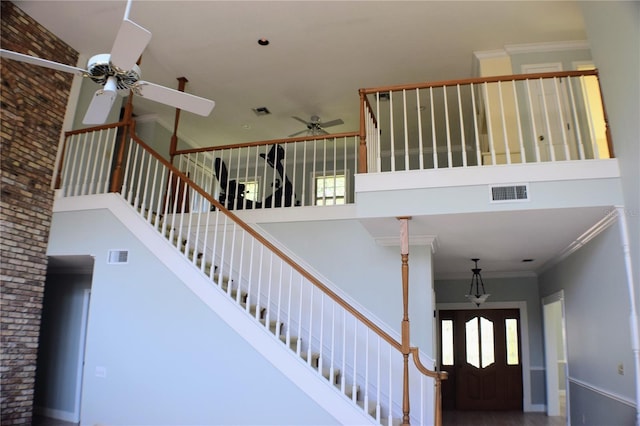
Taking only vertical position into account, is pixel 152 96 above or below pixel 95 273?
above

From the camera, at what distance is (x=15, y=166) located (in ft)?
17.5

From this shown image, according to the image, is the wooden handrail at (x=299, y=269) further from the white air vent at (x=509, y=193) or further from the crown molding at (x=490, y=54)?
the crown molding at (x=490, y=54)

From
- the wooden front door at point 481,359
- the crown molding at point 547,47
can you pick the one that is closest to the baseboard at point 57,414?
the wooden front door at point 481,359

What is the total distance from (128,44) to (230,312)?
2.82m

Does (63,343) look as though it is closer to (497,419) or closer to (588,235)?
(497,419)

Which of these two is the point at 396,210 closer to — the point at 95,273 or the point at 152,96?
the point at 152,96

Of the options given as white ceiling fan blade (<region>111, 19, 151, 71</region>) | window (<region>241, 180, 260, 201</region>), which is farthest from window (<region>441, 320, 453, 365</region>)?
white ceiling fan blade (<region>111, 19, 151, 71</region>)

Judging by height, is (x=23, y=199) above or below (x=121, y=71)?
below

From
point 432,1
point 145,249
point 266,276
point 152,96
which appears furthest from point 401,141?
point 152,96

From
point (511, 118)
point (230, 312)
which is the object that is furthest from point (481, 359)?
point (230, 312)

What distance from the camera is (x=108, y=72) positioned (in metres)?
3.16

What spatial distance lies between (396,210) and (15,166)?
449cm

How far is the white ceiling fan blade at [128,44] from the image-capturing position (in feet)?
8.94

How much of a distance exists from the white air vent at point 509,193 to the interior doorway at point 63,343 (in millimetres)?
5592
